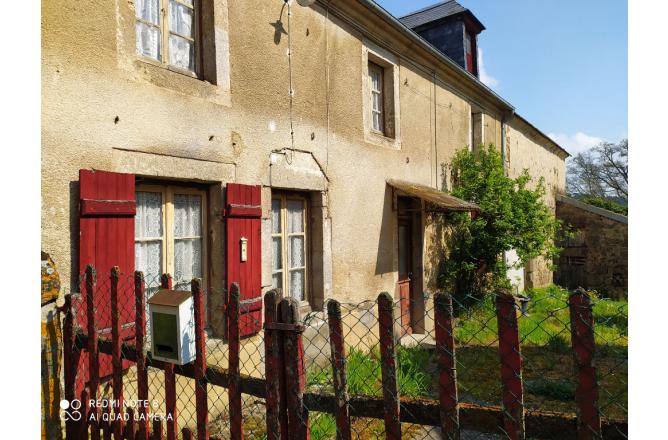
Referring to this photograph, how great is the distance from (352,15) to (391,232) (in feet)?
10.1

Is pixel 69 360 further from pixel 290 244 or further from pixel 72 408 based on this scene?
pixel 290 244

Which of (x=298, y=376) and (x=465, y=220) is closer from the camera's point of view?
(x=298, y=376)

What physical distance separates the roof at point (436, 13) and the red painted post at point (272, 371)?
32.1 feet

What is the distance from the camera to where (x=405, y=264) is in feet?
24.3

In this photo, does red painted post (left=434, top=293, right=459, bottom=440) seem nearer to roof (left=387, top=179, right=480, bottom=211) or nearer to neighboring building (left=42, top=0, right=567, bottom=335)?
neighboring building (left=42, top=0, right=567, bottom=335)

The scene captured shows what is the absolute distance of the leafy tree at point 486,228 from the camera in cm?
807

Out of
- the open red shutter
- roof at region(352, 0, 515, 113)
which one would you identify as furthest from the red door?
the open red shutter

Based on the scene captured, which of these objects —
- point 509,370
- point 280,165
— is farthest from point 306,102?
point 509,370

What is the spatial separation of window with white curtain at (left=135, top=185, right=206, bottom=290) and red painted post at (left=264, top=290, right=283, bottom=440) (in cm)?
209

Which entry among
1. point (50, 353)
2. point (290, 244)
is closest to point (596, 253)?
point (290, 244)

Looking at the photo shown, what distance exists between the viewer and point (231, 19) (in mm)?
4340

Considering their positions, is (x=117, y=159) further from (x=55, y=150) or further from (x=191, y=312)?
(x=191, y=312)

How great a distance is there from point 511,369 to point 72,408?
2.68 metres

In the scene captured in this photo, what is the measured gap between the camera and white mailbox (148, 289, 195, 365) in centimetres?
231
